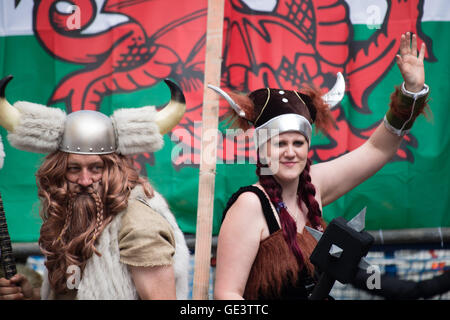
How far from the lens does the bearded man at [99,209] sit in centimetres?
259

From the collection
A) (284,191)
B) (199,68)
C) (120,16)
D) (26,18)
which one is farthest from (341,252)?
(26,18)

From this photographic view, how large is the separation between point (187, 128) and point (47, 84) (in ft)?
3.29

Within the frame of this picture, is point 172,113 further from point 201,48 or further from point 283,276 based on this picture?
point 201,48

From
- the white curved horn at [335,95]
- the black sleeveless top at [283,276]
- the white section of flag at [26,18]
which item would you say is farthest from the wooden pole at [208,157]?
the white section of flag at [26,18]

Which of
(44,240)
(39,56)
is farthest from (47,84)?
(44,240)

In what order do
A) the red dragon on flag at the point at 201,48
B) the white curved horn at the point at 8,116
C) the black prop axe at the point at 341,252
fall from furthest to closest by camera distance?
the red dragon on flag at the point at 201,48, the white curved horn at the point at 8,116, the black prop axe at the point at 341,252

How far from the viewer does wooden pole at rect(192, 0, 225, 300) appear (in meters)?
2.57

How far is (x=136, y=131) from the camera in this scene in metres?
2.79

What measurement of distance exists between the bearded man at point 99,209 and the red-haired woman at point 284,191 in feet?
1.01

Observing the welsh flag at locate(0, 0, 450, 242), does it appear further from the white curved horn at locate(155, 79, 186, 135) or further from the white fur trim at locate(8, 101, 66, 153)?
the white fur trim at locate(8, 101, 66, 153)

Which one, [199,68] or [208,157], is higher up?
[199,68]

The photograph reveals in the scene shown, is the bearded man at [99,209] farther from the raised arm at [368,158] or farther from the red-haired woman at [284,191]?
the raised arm at [368,158]

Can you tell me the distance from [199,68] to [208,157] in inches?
55.9

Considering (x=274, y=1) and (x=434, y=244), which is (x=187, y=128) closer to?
(x=274, y=1)
